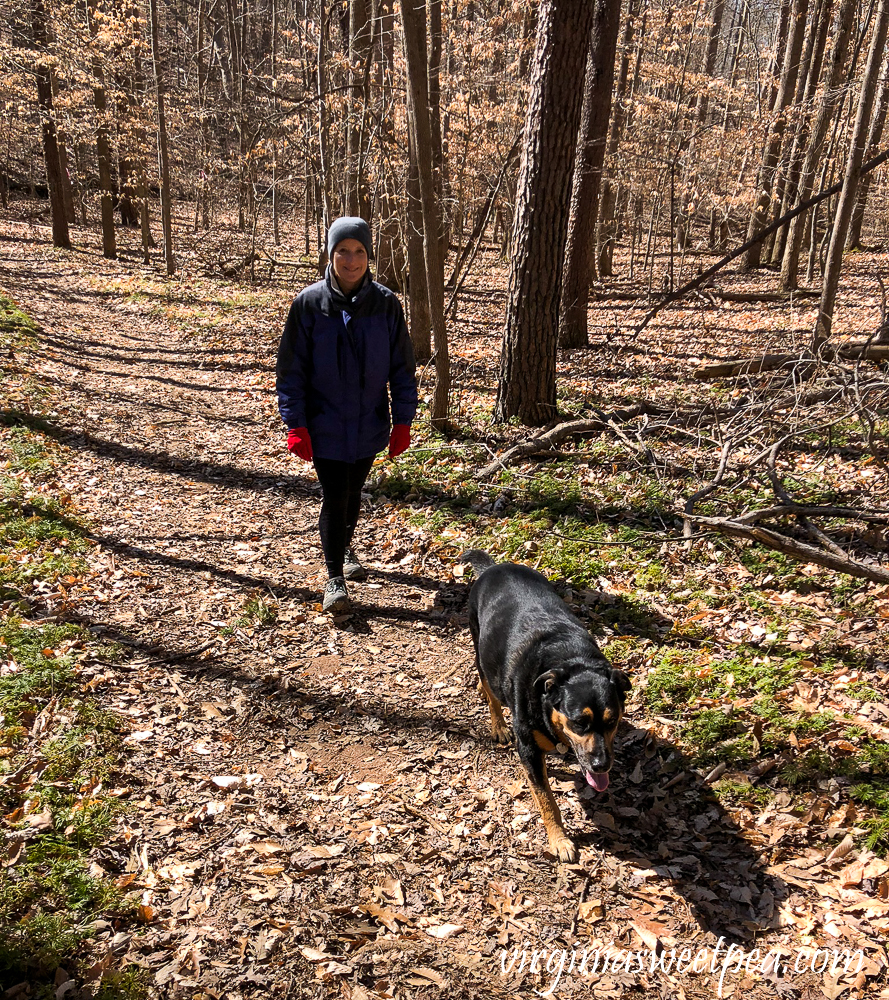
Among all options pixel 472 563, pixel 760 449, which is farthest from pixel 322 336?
pixel 760 449

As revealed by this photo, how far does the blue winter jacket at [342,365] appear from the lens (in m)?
4.64

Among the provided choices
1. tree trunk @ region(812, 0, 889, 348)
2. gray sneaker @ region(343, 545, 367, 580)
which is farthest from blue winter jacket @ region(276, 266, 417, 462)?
tree trunk @ region(812, 0, 889, 348)

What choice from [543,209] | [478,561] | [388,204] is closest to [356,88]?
[388,204]

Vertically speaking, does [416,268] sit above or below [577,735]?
above

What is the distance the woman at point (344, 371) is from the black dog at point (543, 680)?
56.5 inches

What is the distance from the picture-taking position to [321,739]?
4.12 meters

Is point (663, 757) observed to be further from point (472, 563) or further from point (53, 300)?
point (53, 300)

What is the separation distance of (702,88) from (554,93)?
1300 cm

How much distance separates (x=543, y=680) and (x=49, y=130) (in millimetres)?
24801

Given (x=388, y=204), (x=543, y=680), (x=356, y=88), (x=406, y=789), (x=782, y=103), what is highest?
(x=782, y=103)

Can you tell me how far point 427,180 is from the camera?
7.34 metres

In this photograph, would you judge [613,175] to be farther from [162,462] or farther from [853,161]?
[162,462]

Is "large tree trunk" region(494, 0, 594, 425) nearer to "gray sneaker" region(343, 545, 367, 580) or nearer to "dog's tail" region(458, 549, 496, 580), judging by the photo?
"gray sneaker" region(343, 545, 367, 580)

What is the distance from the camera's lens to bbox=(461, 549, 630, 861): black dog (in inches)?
118
